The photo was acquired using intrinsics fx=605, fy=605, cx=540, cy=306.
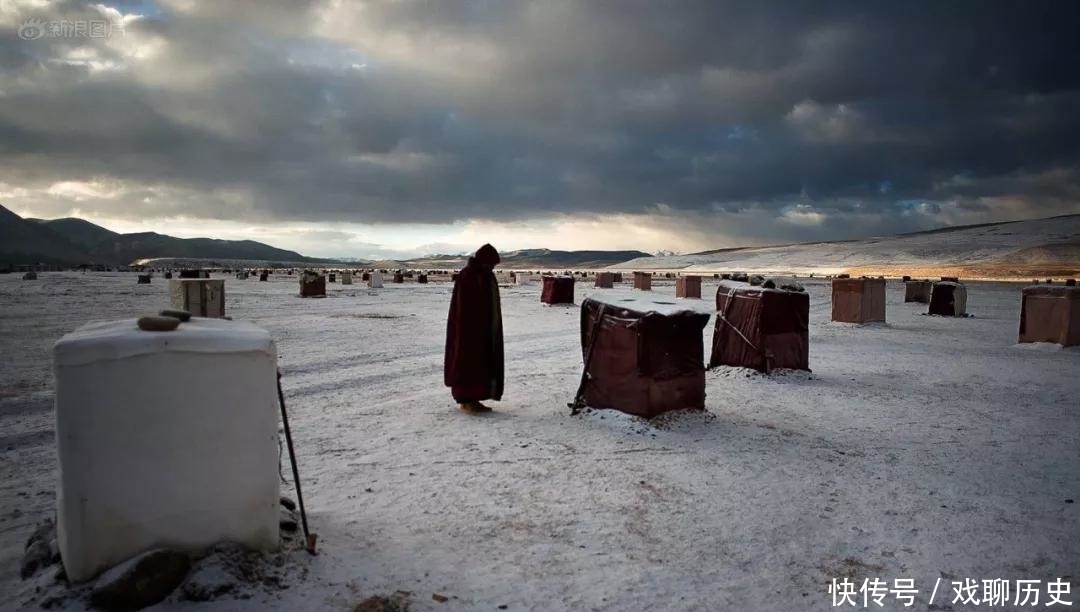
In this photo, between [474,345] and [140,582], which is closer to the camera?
[140,582]

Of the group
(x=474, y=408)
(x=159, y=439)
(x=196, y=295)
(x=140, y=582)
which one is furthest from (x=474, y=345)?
(x=196, y=295)

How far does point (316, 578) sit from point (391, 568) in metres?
0.45

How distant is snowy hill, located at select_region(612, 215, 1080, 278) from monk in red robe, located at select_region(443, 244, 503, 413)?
83.4m

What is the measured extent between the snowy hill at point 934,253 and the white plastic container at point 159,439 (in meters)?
87.6

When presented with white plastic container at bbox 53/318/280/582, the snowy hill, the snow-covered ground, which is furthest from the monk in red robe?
the snowy hill

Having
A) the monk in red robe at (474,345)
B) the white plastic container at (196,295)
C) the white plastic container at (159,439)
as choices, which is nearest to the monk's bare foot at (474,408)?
the monk in red robe at (474,345)

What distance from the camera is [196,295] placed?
16.1 m

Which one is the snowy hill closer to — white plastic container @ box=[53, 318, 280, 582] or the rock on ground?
white plastic container @ box=[53, 318, 280, 582]

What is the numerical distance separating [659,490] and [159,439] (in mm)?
3751

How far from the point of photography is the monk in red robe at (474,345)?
7836 millimetres

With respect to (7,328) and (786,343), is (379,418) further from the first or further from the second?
(7,328)

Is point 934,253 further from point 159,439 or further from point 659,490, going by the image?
point 159,439

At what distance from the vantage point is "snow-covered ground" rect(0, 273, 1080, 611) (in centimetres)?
372

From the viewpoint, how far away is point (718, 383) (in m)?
10.0
